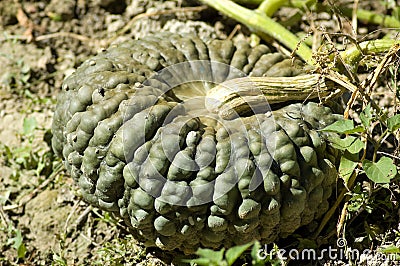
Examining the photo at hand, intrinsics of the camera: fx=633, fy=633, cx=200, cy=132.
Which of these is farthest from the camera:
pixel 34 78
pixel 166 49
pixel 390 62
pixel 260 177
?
pixel 34 78

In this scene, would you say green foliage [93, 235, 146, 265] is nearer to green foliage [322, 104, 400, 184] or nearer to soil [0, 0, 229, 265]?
soil [0, 0, 229, 265]

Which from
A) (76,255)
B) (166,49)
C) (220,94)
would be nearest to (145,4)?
(166,49)

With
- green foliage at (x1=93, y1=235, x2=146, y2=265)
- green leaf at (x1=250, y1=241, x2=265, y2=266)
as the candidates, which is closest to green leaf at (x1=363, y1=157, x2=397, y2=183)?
green leaf at (x1=250, y1=241, x2=265, y2=266)

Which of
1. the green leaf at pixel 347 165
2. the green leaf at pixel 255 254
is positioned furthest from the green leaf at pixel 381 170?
the green leaf at pixel 255 254

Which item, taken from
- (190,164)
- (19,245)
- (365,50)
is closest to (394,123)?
(365,50)

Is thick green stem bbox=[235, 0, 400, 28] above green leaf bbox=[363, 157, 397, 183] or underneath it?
above

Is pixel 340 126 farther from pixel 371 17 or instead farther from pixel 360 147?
pixel 371 17

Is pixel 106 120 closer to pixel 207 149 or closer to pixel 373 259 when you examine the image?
pixel 207 149
